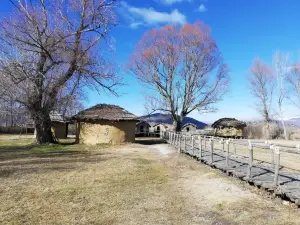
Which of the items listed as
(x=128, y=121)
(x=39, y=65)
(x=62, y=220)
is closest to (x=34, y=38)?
(x=39, y=65)

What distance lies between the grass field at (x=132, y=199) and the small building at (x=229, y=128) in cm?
3638

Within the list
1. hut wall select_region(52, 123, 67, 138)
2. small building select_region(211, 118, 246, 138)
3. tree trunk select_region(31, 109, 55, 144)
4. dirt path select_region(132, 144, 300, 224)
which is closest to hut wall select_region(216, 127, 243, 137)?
small building select_region(211, 118, 246, 138)

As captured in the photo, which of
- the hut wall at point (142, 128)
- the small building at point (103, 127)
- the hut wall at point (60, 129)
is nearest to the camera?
the small building at point (103, 127)

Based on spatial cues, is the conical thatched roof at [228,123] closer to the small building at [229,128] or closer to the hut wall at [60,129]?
the small building at [229,128]

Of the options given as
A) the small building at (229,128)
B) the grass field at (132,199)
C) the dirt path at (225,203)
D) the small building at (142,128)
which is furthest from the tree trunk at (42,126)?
the small building at (229,128)

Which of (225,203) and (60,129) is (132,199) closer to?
(225,203)

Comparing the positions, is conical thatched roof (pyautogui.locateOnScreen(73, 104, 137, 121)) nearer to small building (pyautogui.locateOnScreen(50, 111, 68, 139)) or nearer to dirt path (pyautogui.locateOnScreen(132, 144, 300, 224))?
small building (pyautogui.locateOnScreen(50, 111, 68, 139))

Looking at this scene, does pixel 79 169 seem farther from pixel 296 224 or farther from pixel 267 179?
pixel 296 224

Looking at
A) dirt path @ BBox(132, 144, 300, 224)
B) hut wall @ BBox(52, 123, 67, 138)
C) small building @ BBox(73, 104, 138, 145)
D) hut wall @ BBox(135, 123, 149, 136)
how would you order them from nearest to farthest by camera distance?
dirt path @ BBox(132, 144, 300, 224) → small building @ BBox(73, 104, 138, 145) → hut wall @ BBox(52, 123, 67, 138) → hut wall @ BBox(135, 123, 149, 136)

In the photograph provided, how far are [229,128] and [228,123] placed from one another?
0.85m

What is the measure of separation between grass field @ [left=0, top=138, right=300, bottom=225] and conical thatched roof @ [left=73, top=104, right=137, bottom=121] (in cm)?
1403

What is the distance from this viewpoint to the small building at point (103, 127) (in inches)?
1007

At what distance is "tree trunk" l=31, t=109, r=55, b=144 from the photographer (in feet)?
73.9

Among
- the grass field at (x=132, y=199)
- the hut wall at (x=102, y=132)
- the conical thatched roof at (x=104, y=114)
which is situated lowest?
the grass field at (x=132, y=199)
